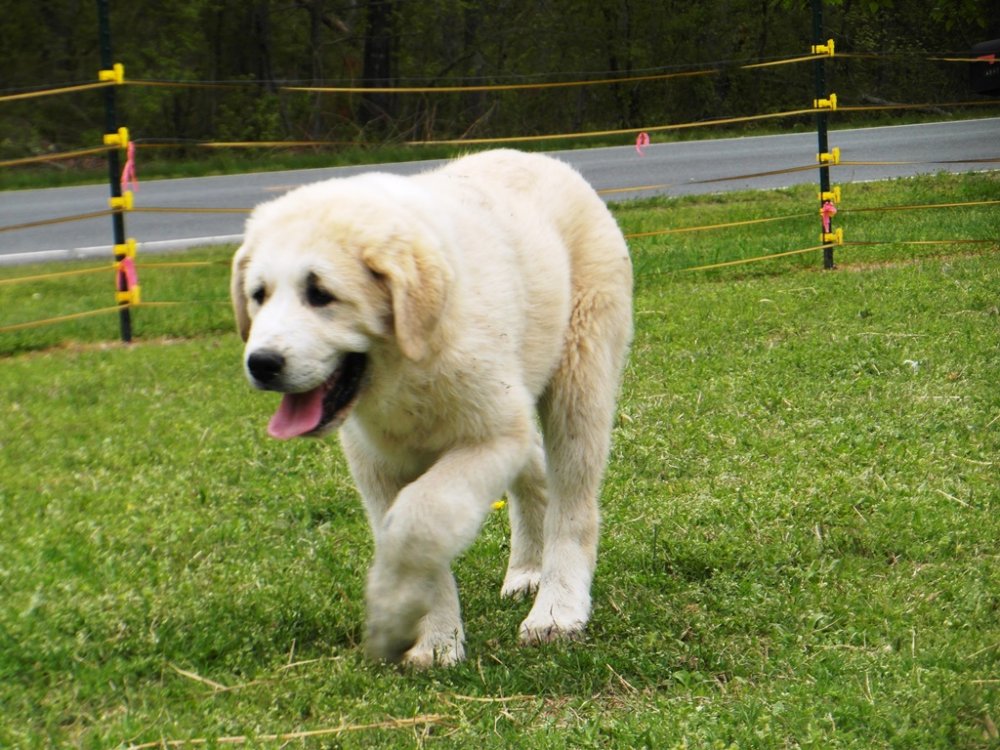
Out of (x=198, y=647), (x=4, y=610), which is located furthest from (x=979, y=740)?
(x=4, y=610)

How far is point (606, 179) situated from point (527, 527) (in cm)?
1456

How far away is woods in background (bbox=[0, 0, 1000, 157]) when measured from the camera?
75.5 feet

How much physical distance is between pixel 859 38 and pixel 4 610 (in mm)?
22426

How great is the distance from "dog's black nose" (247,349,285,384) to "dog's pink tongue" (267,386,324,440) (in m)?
0.19

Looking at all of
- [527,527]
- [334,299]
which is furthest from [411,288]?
[527,527]

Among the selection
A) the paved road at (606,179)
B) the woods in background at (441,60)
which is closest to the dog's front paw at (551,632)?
the paved road at (606,179)

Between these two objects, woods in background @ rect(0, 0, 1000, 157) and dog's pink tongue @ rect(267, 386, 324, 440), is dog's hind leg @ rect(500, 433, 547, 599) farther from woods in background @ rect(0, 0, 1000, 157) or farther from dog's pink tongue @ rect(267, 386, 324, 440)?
woods in background @ rect(0, 0, 1000, 157)

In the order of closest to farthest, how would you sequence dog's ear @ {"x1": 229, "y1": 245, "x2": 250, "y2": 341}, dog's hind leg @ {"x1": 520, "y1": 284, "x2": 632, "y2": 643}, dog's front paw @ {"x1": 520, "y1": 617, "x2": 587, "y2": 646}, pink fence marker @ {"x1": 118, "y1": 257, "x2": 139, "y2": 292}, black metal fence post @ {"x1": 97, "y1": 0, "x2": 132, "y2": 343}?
1. dog's ear @ {"x1": 229, "y1": 245, "x2": 250, "y2": 341}
2. dog's front paw @ {"x1": 520, "y1": 617, "x2": 587, "y2": 646}
3. dog's hind leg @ {"x1": 520, "y1": 284, "x2": 632, "y2": 643}
4. black metal fence post @ {"x1": 97, "y1": 0, "x2": 132, "y2": 343}
5. pink fence marker @ {"x1": 118, "y1": 257, "x2": 139, "y2": 292}

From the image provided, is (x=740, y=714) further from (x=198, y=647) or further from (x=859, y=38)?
(x=859, y=38)

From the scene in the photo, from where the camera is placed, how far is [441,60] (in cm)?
2498

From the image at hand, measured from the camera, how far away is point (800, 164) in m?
19.2

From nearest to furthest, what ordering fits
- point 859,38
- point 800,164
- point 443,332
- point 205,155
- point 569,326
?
point 443,332 → point 569,326 → point 800,164 → point 205,155 → point 859,38

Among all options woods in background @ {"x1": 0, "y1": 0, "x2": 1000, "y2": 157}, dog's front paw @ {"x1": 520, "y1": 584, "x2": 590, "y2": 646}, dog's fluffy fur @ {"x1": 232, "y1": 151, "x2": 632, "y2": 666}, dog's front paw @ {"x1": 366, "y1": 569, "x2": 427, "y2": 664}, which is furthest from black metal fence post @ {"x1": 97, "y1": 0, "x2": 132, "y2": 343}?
woods in background @ {"x1": 0, "y1": 0, "x2": 1000, "y2": 157}

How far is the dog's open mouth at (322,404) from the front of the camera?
12.4 ft
